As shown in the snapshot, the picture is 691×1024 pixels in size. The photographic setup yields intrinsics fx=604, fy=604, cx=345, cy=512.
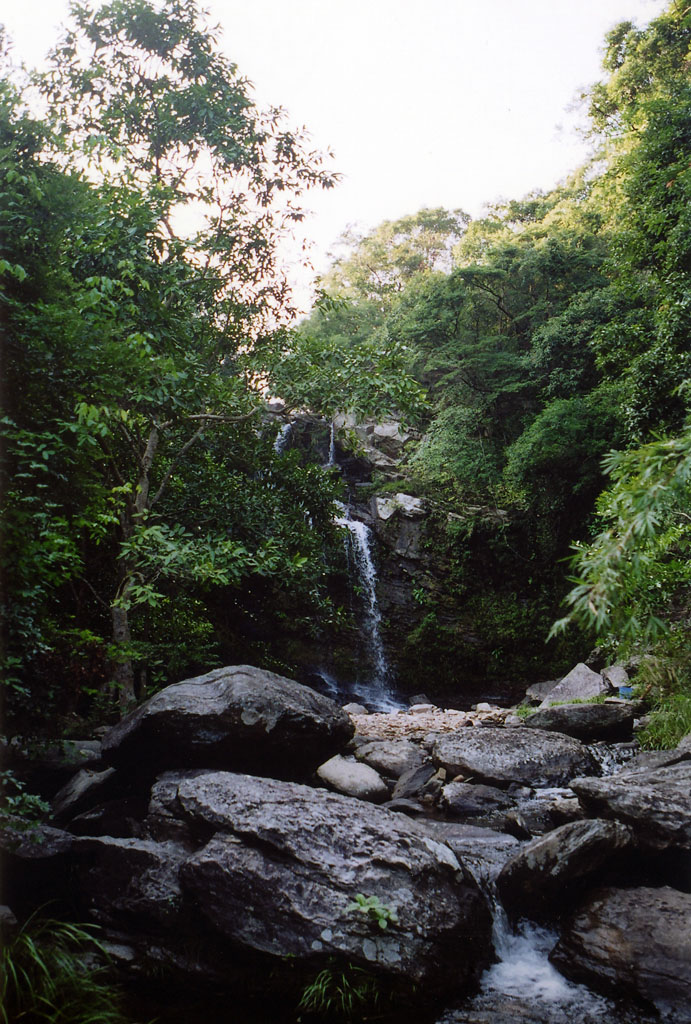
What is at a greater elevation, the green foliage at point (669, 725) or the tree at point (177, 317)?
the tree at point (177, 317)

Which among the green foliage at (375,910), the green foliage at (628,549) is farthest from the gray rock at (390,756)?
the green foliage at (628,549)

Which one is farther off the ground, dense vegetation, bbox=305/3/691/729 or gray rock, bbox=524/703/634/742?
dense vegetation, bbox=305/3/691/729

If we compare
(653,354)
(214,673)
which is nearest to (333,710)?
(214,673)

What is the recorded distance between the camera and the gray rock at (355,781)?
6.99 m

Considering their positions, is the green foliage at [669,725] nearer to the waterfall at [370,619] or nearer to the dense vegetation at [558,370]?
the dense vegetation at [558,370]

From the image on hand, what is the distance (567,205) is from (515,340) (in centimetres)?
762

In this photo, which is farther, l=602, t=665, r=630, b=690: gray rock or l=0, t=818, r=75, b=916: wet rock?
l=602, t=665, r=630, b=690: gray rock

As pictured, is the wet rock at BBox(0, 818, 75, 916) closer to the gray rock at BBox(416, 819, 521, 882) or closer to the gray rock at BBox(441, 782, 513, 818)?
the gray rock at BBox(416, 819, 521, 882)

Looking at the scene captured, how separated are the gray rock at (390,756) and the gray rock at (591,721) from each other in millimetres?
1955

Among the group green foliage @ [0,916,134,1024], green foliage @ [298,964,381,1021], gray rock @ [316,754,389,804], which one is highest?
green foliage @ [0,916,134,1024]

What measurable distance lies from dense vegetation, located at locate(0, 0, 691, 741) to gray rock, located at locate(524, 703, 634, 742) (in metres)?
0.83

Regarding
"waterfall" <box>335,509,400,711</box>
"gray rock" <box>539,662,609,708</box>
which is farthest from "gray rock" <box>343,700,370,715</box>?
"gray rock" <box>539,662,609,708</box>

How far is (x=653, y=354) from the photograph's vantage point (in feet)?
39.8

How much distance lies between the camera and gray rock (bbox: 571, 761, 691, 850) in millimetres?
4766
